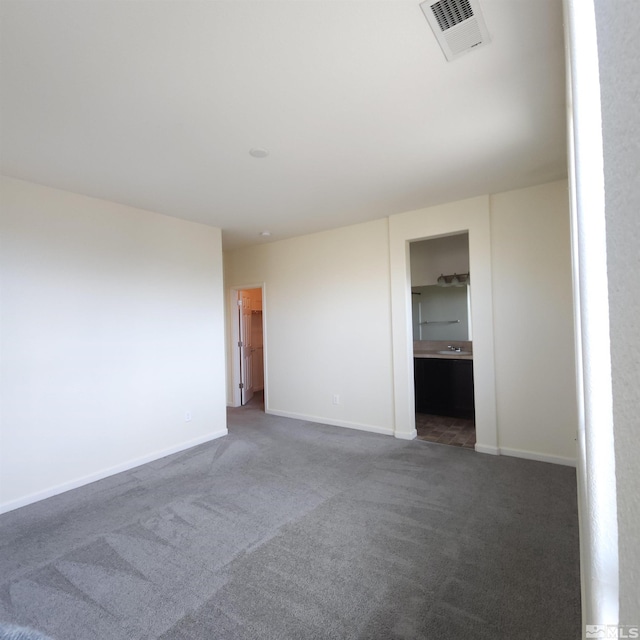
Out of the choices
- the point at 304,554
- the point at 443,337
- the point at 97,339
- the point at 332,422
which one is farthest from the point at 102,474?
the point at 443,337

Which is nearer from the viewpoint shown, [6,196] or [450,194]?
[6,196]

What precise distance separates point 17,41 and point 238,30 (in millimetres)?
1002

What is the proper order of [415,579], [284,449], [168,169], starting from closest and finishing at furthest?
[415,579] < [168,169] < [284,449]

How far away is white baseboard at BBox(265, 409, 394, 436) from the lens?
461cm

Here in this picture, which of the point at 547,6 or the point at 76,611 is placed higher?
the point at 547,6

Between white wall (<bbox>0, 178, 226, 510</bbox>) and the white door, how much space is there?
1692mm

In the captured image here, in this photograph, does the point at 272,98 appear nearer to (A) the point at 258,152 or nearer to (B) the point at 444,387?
(A) the point at 258,152

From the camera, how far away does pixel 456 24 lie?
1.63m

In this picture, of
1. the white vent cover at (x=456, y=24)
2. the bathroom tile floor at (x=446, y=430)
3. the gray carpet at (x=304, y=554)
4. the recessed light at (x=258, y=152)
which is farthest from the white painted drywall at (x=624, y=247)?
the bathroom tile floor at (x=446, y=430)

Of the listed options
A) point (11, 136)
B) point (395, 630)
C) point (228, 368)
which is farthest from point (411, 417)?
point (11, 136)

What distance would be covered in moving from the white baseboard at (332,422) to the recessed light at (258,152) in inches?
134

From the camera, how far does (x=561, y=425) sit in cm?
350

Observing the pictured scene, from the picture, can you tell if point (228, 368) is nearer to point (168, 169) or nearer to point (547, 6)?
point (168, 169)

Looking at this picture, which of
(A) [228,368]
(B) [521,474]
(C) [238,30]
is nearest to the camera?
(C) [238,30]
